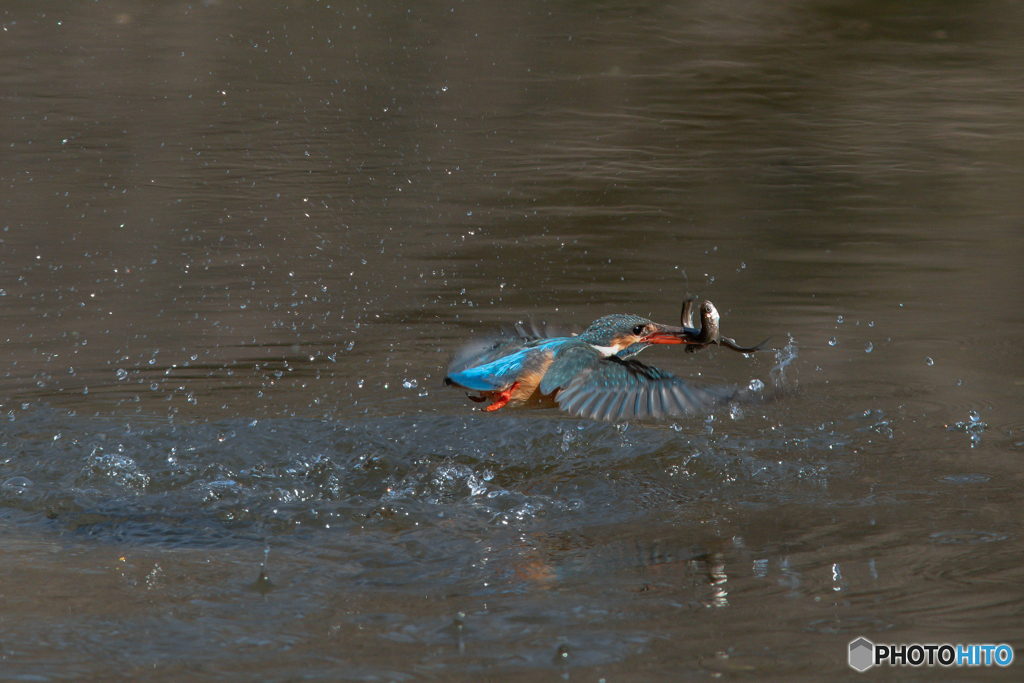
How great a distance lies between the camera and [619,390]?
9.10ft

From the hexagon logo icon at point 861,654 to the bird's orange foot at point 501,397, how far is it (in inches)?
49.7

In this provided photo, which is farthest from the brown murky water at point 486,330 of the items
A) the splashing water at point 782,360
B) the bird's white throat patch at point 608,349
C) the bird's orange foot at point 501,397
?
the bird's white throat patch at point 608,349

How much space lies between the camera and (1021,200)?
6430mm

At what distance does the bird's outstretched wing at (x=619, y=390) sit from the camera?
2.65 metres

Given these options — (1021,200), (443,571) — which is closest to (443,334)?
(443,571)

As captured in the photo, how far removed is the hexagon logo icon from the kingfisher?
708mm

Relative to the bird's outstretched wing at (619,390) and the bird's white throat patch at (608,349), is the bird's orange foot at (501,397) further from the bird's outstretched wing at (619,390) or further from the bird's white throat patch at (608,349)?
the bird's white throat patch at (608,349)

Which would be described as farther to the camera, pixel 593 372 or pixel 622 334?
pixel 622 334

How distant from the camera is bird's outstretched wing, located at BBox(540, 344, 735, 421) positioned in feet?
8.71

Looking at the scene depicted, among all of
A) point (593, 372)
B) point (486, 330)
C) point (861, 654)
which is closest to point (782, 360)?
point (486, 330)

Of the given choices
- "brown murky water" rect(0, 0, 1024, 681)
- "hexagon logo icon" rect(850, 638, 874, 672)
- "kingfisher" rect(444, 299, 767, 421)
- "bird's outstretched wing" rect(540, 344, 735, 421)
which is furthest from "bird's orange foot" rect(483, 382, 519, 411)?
"hexagon logo icon" rect(850, 638, 874, 672)

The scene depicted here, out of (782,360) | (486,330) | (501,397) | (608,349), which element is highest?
(608,349)

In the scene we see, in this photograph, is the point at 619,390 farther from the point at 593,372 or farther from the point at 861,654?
the point at 861,654

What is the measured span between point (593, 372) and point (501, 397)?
34 centimetres
